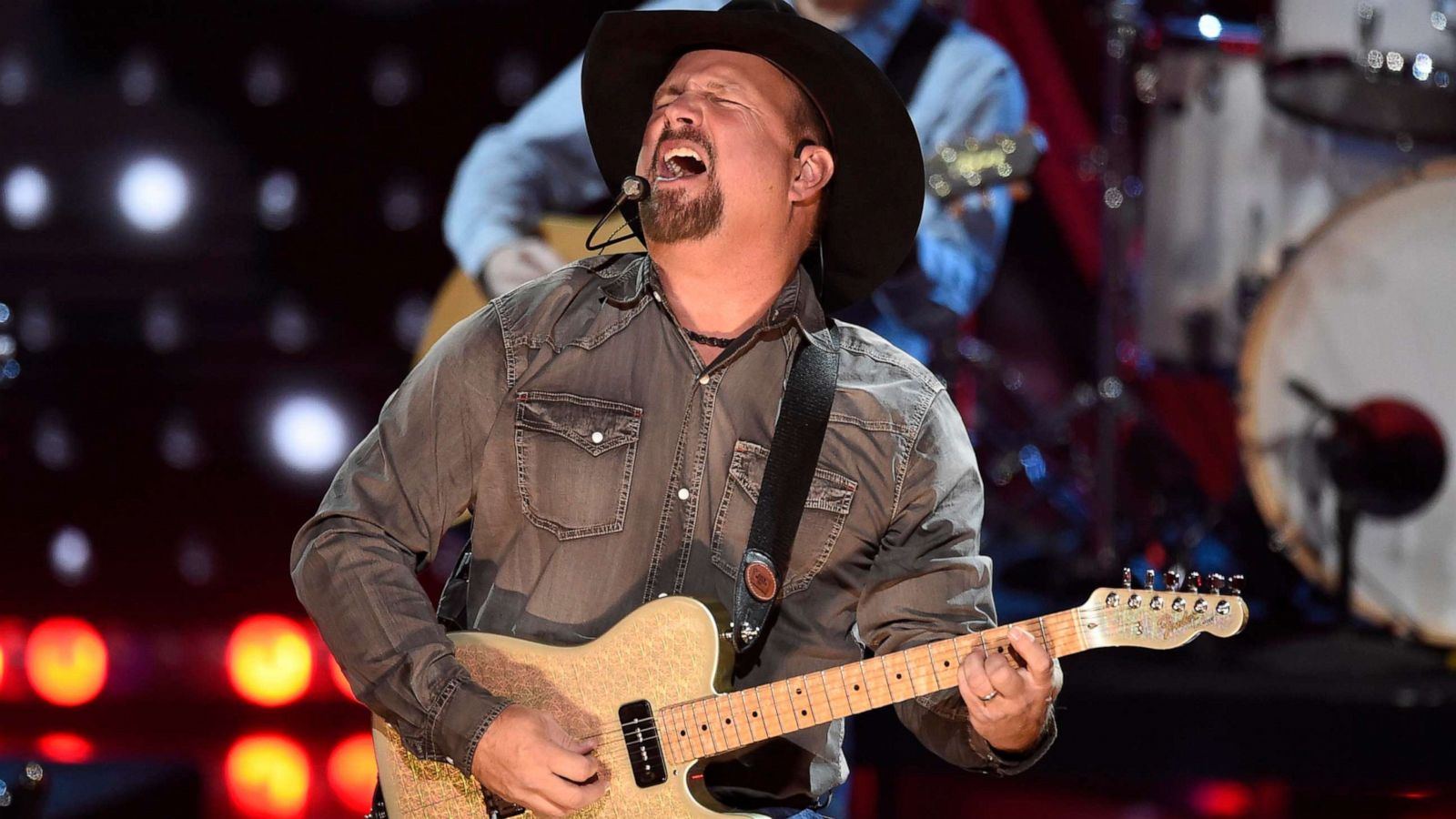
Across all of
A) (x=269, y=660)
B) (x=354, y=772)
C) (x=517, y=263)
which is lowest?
(x=354, y=772)

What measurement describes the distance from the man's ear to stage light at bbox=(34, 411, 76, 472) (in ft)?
13.0

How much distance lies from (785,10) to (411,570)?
4.39 feet

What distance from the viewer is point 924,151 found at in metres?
5.17

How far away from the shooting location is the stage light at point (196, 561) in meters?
5.94

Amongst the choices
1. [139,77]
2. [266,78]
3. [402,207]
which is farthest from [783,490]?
[139,77]

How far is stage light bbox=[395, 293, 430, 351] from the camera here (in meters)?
5.75

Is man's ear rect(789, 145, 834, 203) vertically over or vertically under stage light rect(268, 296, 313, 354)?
over

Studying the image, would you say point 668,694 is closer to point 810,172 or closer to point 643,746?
point 643,746

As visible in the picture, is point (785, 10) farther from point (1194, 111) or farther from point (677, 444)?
point (1194, 111)

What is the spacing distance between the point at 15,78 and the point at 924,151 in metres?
3.57

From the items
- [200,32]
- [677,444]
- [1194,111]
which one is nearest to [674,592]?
[677,444]

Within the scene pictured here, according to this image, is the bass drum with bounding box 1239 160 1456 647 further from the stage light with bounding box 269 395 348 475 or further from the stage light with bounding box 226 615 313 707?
the stage light with bounding box 226 615 313 707

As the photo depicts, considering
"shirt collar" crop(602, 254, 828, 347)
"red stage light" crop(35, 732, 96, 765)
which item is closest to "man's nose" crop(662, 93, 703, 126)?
"shirt collar" crop(602, 254, 828, 347)

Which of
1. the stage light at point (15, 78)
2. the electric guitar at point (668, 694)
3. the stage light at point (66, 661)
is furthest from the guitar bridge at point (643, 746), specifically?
the stage light at point (15, 78)
